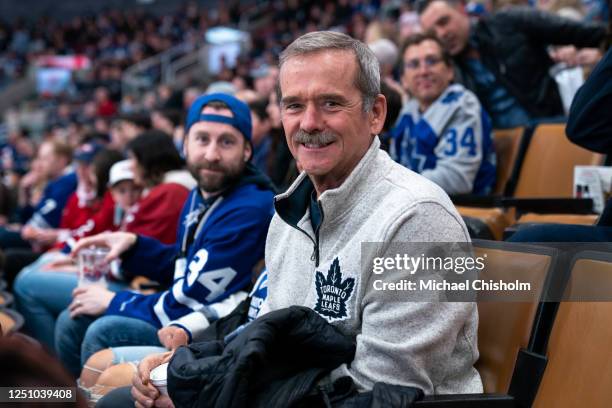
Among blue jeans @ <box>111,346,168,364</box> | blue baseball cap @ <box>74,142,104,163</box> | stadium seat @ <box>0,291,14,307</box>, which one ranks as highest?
blue baseball cap @ <box>74,142,104,163</box>

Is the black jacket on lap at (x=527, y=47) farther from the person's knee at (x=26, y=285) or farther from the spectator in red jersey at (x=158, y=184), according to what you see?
the person's knee at (x=26, y=285)

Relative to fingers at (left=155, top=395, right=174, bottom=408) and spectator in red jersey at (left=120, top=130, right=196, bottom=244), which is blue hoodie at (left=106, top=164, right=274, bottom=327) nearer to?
spectator in red jersey at (left=120, top=130, right=196, bottom=244)

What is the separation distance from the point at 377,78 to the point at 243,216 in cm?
102

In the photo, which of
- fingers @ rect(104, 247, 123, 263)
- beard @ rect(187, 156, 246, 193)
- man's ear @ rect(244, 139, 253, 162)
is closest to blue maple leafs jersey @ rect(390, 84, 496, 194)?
man's ear @ rect(244, 139, 253, 162)

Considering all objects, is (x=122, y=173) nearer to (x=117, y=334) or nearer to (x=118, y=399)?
(x=117, y=334)

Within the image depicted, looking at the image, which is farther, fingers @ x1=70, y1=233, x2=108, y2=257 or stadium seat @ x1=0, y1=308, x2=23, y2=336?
fingers @ x1=70, y1=233, x2=108, y2=257

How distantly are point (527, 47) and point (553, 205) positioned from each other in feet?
4.53

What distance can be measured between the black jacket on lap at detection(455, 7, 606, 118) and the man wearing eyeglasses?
524 millimetres

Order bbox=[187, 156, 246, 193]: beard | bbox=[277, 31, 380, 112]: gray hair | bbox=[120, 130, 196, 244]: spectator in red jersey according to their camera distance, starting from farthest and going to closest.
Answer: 1. bbox=[120, 130, 196, 244]: spectator in red jersey
2. bbox=[187, 156, 246, 193]: beard
3. bbox=[277, 31, 380, 112]: gray hair

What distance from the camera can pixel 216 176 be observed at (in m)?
2.98

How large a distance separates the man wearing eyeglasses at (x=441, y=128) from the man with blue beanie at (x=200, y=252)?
3.64 feet

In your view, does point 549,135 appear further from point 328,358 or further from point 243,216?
point 328,358

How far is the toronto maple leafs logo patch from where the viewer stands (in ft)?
6.06

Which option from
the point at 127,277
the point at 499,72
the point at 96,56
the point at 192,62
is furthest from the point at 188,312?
the point at 96,56
